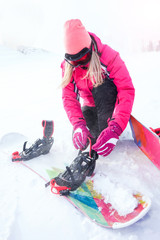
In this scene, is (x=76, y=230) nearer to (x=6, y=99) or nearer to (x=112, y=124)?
(x=112, y=124)

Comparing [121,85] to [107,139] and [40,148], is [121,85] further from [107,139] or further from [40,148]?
[40,148]

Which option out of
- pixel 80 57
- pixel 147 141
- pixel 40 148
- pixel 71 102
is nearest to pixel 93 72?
pixel 80 57

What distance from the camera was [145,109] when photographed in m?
3.34

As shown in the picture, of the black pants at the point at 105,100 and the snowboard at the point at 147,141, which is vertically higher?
the black pants at the point at 105,100

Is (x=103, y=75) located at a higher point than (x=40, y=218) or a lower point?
higher

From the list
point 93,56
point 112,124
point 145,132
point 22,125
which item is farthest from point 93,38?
point 22,125

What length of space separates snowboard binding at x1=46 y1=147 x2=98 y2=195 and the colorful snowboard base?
0.22 feet

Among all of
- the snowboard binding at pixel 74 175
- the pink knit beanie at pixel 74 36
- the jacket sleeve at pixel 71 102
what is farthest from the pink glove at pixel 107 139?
the pink knit beanie at pixel 74 36

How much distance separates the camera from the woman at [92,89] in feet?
5.57

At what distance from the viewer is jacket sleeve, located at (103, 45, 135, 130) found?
191 centimetres

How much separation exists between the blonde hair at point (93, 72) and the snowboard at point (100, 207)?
101cm

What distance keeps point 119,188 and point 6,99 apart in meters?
4.77

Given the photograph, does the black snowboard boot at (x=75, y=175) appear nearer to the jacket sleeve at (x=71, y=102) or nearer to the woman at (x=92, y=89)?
the woman at (x=92, y=89)

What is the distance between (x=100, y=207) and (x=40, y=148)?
1.10 metres
